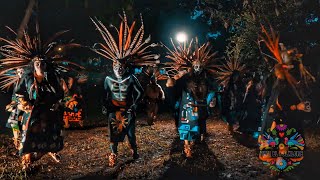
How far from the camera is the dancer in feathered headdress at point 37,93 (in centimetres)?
797

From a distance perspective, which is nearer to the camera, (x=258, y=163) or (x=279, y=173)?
(x=279, y=173)

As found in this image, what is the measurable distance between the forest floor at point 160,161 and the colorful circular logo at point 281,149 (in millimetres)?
424

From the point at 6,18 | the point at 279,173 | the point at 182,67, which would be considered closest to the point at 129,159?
the point at 182,67

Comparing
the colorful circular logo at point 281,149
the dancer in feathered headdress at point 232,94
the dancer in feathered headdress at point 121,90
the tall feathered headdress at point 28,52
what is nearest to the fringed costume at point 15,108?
the tall feathered headdress at point 28,52

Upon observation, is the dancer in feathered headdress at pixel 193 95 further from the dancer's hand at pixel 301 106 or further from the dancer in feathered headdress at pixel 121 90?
the dancer's hand at pixel 301 106

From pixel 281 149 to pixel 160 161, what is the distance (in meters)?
3.03

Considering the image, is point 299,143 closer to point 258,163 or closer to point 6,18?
point 258,163

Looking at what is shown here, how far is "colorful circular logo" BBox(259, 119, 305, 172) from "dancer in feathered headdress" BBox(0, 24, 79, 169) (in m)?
4.50

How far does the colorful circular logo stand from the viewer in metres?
7.14

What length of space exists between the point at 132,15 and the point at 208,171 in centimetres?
1402

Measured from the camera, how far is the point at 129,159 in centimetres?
923

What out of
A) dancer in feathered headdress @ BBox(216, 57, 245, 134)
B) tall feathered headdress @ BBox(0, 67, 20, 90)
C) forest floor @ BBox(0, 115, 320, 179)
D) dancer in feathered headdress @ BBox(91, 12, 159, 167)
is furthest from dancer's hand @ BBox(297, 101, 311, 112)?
tall feathered headdress @ BBox(0, 67, 20, 90)

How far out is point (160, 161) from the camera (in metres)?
9.03

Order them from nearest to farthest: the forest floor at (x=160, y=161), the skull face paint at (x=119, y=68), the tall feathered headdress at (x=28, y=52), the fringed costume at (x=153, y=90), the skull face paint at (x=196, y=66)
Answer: the forest floor at (x=160, y=161) < the tall feathered headdress at (x=28, y=52) < the skull face paint at (x=119, y=68) < the skull face paint at (x=196, y=66) < the fringed costume at (x=153, y=90)
